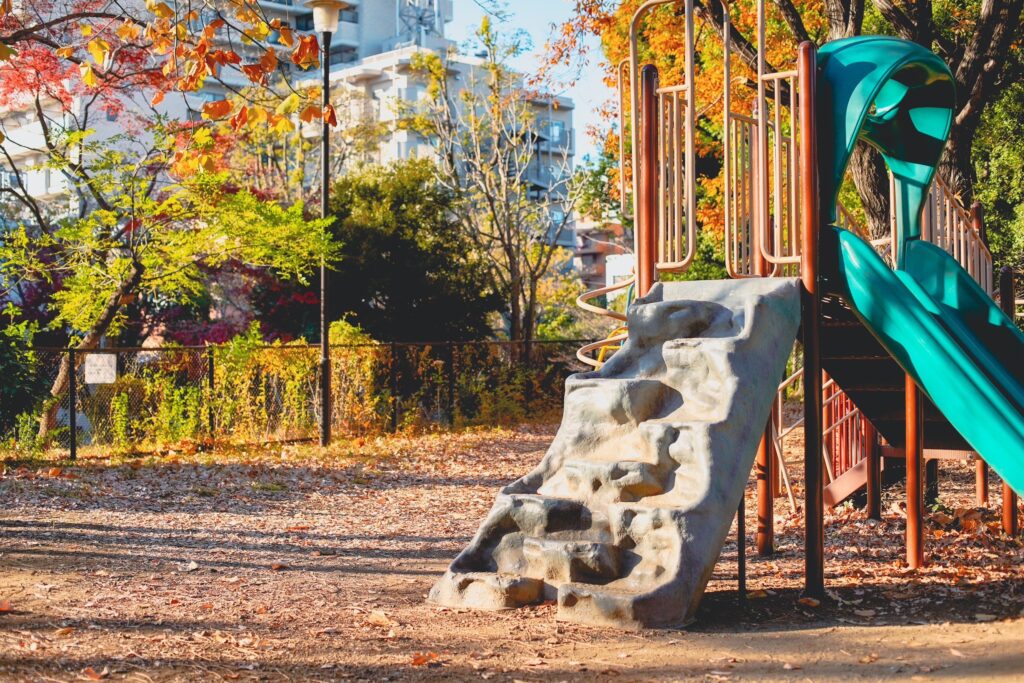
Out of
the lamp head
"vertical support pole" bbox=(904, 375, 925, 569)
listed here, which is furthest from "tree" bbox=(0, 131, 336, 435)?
"vertical support pole" bbox=(904, 375, 925, 569)

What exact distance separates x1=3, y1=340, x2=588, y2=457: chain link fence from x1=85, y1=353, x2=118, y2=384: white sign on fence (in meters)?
0.01

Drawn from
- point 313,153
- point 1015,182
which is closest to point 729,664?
point 1015,182

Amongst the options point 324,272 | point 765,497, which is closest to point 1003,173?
point 324,272

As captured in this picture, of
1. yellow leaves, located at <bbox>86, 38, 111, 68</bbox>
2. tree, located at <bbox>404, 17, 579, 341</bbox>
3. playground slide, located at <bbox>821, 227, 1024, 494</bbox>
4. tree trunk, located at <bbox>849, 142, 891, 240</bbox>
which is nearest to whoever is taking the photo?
playground slide, located at <bbox>821, 227, 1024, 494</bbox>

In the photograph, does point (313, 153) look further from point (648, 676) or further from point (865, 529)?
point (648, 676)

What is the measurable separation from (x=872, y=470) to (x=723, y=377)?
3322 mm

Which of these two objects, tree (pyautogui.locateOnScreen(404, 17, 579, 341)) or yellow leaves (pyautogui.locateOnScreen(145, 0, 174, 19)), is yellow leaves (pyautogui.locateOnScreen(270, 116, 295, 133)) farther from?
tree (pyautogui.locateOnScreen(404, 17, 579, 341))

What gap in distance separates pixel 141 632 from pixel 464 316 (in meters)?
16.1

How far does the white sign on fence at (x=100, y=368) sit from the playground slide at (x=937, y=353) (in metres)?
9.76

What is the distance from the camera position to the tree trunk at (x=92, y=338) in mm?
14086

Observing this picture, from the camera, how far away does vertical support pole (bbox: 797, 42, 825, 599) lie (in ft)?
20.6

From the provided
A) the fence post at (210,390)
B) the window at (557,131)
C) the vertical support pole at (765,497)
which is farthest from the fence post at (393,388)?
the window at (557,131)

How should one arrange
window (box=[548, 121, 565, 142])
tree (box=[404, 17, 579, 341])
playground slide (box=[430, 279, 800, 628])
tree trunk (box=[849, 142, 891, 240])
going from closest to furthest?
playground slide (box=[430, 279, 800, 628]), tree trunk (box=[849, 142, 891, 240]), tree (box=[404, 17, 579, 341]), window (box=[548, 121, 565, 142])

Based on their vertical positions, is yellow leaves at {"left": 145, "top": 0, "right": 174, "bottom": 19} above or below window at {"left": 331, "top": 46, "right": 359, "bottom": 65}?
below
